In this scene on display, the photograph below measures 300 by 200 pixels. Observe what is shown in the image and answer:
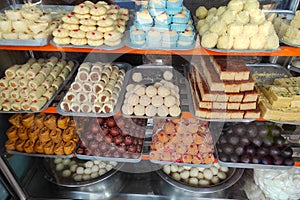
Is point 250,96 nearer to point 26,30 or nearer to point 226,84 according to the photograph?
point 226,84

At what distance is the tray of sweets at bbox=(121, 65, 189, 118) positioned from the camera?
1797 millimetres

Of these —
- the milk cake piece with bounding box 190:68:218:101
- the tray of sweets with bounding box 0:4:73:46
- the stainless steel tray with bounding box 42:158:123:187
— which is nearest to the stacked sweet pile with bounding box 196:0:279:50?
the milk cake piece with bounding box 190:68:218:101

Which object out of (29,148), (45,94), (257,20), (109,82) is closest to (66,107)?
(45,94)

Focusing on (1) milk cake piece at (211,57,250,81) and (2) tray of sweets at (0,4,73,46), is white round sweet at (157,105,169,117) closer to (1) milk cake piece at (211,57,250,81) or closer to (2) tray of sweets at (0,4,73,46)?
(1) milk cake piece at (211,57,250,81)

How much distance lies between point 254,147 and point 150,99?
1.00 metres

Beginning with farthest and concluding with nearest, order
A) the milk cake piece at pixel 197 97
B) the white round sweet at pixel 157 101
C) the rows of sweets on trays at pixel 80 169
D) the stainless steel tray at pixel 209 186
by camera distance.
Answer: the rows of sweets on trays at pixel 80 169, the stainless steel tray at pixel 209 186, the white round sweet at pixel 157 101, the milk cake piece at pixel 197 97

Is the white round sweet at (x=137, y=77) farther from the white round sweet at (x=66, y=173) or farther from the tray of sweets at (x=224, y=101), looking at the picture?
the white round sweet at (x=66, y=173)

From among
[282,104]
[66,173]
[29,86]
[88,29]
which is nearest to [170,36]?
[88,29]

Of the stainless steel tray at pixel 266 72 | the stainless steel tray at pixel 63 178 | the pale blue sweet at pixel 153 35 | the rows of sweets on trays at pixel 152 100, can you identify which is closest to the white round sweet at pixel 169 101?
the rows of sweets on trays at pixel 152 100

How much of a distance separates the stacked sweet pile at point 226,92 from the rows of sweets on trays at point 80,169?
3.99 ft

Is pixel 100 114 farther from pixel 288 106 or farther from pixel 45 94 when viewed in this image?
pixel 288 106

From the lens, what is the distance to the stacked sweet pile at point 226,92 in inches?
64.8

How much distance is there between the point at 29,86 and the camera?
6.24 ft

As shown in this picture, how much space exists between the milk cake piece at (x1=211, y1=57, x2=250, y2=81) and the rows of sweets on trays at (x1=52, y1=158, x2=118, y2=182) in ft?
4.76
